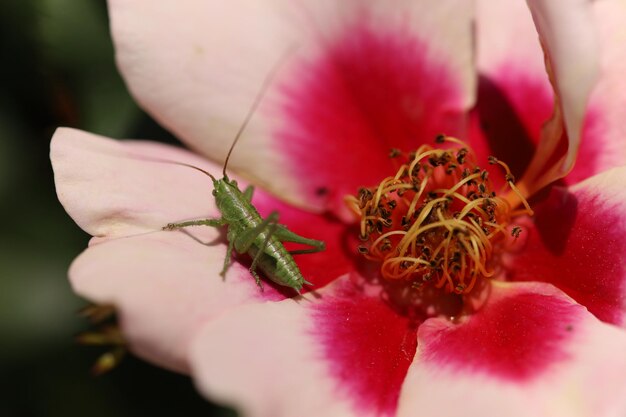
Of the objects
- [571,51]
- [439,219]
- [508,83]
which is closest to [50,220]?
[439,219]

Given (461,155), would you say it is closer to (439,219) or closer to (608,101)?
(439,219)

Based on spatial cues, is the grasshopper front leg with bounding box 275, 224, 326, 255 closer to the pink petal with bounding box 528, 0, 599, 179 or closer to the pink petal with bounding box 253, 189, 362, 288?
the pink petal with bounding box 253, 189, 362, 288

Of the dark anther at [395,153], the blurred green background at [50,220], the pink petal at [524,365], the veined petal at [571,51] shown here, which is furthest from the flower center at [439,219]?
the blurred green background at [50,220]

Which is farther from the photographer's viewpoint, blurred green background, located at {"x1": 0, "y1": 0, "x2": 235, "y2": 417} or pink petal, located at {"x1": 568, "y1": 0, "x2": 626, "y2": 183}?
blurred green background, located at {"x1": 0, "y1": 0, "x2": 235, "y2": 417}

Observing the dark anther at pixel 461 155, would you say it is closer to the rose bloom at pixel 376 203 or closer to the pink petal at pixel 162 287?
the rose bloom at pixel 376 203

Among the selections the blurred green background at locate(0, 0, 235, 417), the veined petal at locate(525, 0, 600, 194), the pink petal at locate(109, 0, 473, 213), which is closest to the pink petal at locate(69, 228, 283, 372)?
the pink petal at locate(109, 0, 473, 213)

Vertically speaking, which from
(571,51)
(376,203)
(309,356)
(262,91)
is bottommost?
(309,356)

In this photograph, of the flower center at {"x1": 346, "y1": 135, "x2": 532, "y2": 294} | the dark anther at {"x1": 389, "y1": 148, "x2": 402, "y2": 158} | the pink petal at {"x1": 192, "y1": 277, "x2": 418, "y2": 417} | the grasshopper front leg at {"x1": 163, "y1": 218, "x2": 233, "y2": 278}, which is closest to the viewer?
the pink petal at {"x1": 192, "y1": 277, "x2": 418, "y2": 417}

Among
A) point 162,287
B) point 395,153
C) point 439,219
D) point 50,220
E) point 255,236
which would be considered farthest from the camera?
point 50,220
